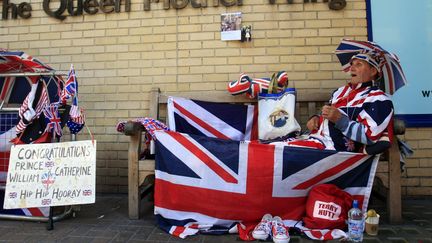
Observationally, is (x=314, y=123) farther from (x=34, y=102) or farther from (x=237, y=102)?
(x=34, y=102)

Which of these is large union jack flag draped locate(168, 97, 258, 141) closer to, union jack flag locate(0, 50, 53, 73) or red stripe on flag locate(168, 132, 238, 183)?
red stripe on flag locate(168, 132, 238, 183)

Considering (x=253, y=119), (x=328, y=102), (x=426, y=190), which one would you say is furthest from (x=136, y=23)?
(x=426, y=190)

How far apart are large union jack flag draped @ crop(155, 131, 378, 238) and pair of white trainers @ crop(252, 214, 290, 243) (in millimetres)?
94

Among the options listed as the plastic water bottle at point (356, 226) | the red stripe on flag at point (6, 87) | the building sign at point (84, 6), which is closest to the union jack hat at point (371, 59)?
the building sign at point (84, 6)

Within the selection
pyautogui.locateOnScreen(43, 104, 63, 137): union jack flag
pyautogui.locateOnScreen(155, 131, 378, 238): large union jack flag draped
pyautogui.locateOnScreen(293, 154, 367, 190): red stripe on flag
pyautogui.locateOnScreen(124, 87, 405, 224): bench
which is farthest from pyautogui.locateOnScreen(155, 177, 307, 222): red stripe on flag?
pyautogui.locateOnScreen(43, 104, 63, 137): union jack flag

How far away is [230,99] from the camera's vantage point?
3.91 m

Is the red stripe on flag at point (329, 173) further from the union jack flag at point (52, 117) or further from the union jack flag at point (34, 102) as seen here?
the union jack flag at point (34, 102)

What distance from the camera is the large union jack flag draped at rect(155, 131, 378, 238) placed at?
9.68 feet

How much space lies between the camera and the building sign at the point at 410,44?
13.0 feet

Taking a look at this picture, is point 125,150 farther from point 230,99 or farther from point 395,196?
point 395,196

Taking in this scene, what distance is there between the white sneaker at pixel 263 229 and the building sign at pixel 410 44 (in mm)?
2225

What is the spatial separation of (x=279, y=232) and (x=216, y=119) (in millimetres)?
1575

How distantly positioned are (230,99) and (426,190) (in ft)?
8.19

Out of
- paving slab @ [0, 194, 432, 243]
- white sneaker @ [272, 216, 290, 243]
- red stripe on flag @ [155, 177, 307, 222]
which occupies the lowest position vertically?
paving slab @ [0, 194, 432, 243]
